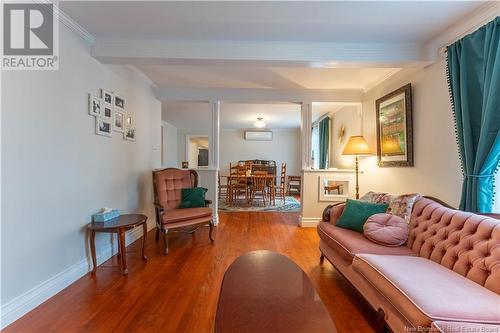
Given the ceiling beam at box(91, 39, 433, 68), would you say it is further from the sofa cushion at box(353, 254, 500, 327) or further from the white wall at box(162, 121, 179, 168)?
the white wall at box(162, 121, 179, 168)

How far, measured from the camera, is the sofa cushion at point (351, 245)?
1.94m

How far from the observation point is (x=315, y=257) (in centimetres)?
290

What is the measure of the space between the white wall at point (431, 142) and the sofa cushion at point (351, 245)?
89cm

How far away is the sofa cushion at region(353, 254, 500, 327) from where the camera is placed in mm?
A: 1124

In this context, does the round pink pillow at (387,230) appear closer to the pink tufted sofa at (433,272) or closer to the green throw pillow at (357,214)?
the pink tufted sofa at (433,272)

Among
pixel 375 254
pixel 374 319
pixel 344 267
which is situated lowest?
pixel 374 319

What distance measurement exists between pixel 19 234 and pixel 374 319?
2583 mm

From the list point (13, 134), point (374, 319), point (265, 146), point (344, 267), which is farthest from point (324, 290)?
point (265, 146)

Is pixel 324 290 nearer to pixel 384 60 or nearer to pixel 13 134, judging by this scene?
pixel 384 60

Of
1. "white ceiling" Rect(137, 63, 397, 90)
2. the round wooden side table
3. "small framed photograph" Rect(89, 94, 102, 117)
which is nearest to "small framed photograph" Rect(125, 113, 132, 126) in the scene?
"small framed photograph" Rect(89, 94, 102, 117)

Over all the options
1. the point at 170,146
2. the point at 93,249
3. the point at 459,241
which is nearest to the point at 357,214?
the point at 459,241

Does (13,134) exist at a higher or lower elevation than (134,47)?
lower

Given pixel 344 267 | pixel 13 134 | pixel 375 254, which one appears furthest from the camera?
pixel 344 267

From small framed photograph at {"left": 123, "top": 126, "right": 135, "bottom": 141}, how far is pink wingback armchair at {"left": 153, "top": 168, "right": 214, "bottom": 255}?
550mm
